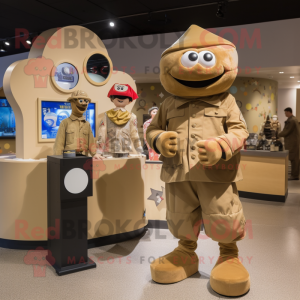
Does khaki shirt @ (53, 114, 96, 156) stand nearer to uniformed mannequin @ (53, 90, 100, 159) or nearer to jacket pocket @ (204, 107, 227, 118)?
uniformed mannequin @ (53, 90, 100, 159)

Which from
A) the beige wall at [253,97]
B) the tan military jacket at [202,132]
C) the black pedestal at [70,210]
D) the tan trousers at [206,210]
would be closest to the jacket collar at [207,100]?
the tan military jacket at [202,132]

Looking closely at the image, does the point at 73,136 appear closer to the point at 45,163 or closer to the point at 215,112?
the point at 45,163

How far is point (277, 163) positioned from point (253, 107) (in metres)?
3.99

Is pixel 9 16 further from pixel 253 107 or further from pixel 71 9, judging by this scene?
pixel 253 107

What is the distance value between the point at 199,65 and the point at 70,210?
4.73 ft

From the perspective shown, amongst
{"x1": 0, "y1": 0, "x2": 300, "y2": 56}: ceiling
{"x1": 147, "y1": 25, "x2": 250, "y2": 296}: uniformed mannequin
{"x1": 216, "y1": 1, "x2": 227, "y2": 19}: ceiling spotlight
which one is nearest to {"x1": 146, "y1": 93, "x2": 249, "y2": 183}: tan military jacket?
{"x1": 147, "y1": 25, "x2": 250, "y2": 296}: uniformed mannequin

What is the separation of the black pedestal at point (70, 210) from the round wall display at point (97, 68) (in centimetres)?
128

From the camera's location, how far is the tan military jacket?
2309mm

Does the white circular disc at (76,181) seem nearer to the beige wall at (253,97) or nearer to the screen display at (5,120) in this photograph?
the screen display at (5,120)

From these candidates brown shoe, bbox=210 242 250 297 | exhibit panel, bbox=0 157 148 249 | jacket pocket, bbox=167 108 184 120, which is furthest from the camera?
exhibit panel, bbox=0 157 148 249

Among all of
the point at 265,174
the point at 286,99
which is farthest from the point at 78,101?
the point at 286,99

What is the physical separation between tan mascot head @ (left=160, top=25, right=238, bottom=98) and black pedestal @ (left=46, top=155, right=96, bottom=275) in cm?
93

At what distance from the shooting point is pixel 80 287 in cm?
239

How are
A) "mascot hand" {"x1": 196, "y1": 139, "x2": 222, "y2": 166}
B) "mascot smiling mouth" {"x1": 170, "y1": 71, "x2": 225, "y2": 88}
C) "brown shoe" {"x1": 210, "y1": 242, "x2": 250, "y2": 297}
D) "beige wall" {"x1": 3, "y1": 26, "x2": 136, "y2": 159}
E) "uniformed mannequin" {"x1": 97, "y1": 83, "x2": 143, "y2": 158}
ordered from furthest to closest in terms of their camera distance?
"uniformed mannequin" {"x1": 97, "y1": 83, "x2": 143, "y2": 158} < "beige wall" {"x1": 3, "y1": 26, "x2": 136, "y2": 159} < "mascot smiling mouth" {"x1": 170, "y1": 71, "x2": 225, "y2": 88} < "brown shoe" {"x1": 210, "y1": 242, "x2": 250, "y2": 297} < "mascot hand" {"x1": 196, "y1": 139, "x2": 222, "y2": 166}
